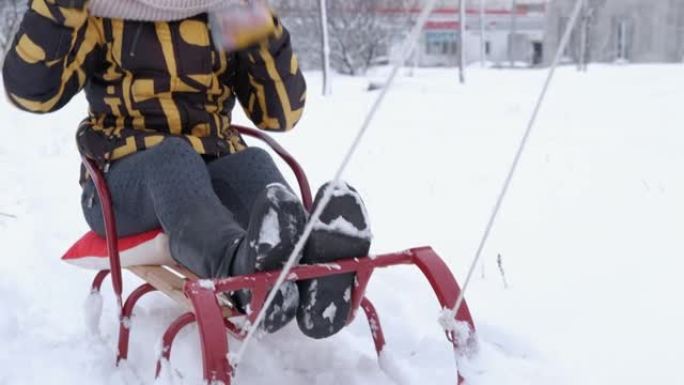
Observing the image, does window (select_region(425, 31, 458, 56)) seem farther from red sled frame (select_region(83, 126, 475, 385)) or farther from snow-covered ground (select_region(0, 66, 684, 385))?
red sled frame (select_region(83, 126, 475, 385))

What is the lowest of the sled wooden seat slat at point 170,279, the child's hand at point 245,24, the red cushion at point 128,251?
the sled wooden seat slat at point 170,279

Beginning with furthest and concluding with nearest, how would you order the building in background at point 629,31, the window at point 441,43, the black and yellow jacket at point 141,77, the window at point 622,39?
the window at point 441,43
the window at point 622,39
the building in background at point 629,31
the black and yellow jacket at point 141,77

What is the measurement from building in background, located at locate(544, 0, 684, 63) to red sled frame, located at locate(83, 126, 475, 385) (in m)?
8.54

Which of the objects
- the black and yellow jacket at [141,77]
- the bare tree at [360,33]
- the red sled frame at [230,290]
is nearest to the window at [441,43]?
the bare tree at [360,33]

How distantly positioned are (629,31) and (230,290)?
11.3m

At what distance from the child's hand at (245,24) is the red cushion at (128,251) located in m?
0.38

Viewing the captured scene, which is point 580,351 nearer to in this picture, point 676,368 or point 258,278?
point 676,368

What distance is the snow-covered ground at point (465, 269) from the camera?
1.36 metres

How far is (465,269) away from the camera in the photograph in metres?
1.80

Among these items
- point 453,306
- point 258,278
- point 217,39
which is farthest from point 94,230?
point 453,306

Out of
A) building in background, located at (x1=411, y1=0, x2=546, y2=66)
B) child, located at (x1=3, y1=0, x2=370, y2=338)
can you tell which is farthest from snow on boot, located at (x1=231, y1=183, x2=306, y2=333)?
building in background, located at (x1=411, y1=0, x2=546, y2=66)

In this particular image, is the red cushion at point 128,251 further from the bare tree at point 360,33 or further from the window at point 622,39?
the window at point 622,39

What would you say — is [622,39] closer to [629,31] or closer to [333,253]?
[629,31]

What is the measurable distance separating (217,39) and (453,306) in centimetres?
66
